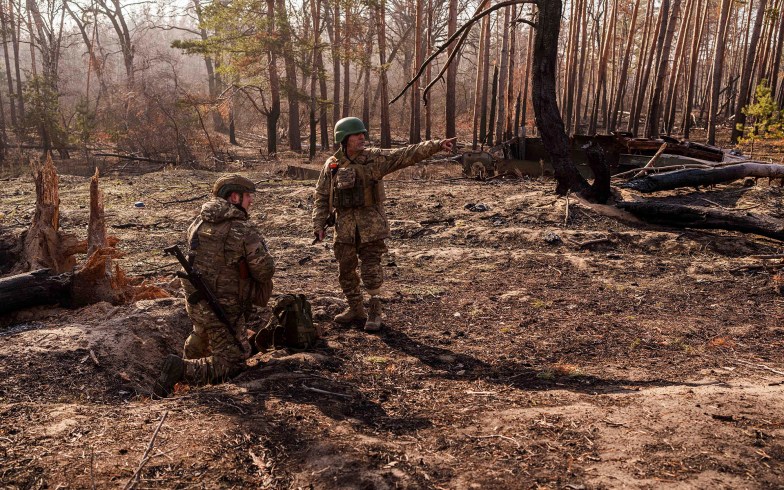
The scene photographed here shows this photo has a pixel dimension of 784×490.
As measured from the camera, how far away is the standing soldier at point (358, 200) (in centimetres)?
497

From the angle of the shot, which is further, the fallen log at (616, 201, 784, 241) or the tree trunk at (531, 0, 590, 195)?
the tree trunk at (531, 0, 590, 195)

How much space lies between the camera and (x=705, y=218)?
310 inches

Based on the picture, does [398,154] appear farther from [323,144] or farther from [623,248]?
[323,144]

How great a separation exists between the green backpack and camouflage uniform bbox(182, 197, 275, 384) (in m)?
0.42

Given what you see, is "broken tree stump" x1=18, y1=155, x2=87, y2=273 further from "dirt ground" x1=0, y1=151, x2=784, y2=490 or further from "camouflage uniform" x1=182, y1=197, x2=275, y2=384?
"camouflage uniform" x1=182, y1=197, x2=275, y2=384

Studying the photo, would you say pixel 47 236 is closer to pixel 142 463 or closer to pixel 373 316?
pixel 373 316

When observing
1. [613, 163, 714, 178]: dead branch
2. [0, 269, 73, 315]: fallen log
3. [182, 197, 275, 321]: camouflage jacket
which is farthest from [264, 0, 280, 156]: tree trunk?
[182, 197, 275, 321]: camouflage jacket

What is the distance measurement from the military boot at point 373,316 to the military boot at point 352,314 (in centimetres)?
21

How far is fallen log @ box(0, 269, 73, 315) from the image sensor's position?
515cm

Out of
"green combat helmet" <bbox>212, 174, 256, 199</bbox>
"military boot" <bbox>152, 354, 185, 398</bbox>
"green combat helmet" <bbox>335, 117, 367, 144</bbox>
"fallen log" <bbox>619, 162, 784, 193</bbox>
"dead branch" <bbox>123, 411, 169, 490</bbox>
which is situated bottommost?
"military boot" <bbox>152, 354, 185, 398</bbox>

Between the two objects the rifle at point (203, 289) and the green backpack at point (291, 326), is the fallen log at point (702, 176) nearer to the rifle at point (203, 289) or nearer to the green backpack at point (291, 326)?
the green backpack at point (291, 326)

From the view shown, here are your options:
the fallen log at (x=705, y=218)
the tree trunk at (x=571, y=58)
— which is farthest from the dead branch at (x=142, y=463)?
the tree trunk at (x=571, y=58)

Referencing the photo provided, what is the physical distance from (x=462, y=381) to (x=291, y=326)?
4.81 feet

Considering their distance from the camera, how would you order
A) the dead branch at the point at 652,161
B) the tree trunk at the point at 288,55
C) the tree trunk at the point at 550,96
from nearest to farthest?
the tree trunk at the point at 550,96, the dead branch at the point at 652,161, the tree trunk at the point at 288,55
